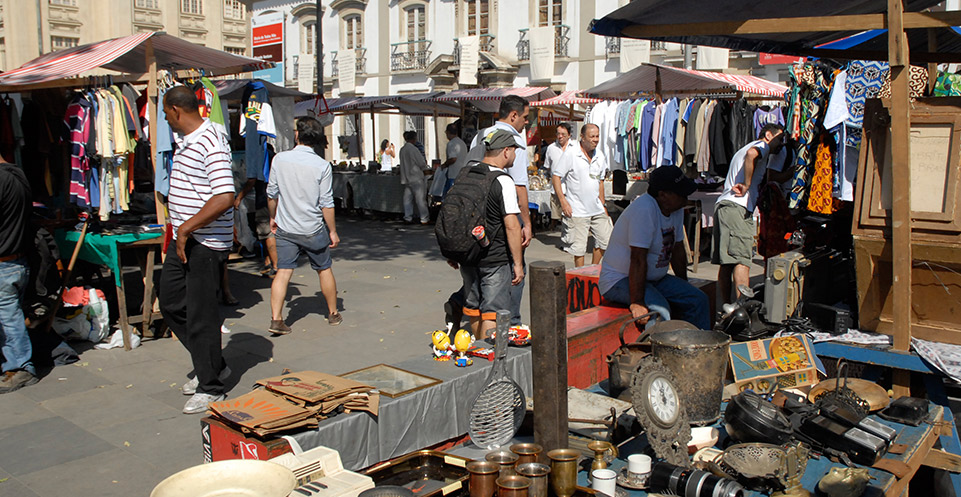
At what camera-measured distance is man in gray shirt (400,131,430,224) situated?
1480 cm

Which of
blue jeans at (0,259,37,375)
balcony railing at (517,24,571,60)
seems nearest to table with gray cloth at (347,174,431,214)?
blue jeans at (0,259,37,375)

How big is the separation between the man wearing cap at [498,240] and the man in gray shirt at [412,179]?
9.65 metres

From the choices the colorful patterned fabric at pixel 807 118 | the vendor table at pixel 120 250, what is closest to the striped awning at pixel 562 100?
the colorful patterned fabric at pixel 807 118

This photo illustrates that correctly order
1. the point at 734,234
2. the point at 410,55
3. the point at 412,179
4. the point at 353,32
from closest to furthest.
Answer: the point at 734,234, the point at 412,179, the point at 410,55, the point at 353,32

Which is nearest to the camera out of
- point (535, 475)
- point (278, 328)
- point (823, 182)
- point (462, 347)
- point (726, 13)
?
point (535, 475)

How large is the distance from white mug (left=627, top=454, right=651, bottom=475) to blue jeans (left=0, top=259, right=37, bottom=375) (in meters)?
4.70

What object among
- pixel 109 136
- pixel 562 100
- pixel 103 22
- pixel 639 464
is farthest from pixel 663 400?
pixel 103 22

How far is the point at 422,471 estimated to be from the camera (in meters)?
3.12

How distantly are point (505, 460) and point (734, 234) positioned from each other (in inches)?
198

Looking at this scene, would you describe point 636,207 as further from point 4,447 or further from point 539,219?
point 539,219

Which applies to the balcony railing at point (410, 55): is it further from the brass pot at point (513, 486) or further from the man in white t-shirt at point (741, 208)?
the brass pot at point (513, 486)

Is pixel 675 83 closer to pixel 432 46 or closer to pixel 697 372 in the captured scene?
pixel 697 372

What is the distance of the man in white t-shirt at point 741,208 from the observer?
7098 mm

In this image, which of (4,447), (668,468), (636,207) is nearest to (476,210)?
(636,207)
